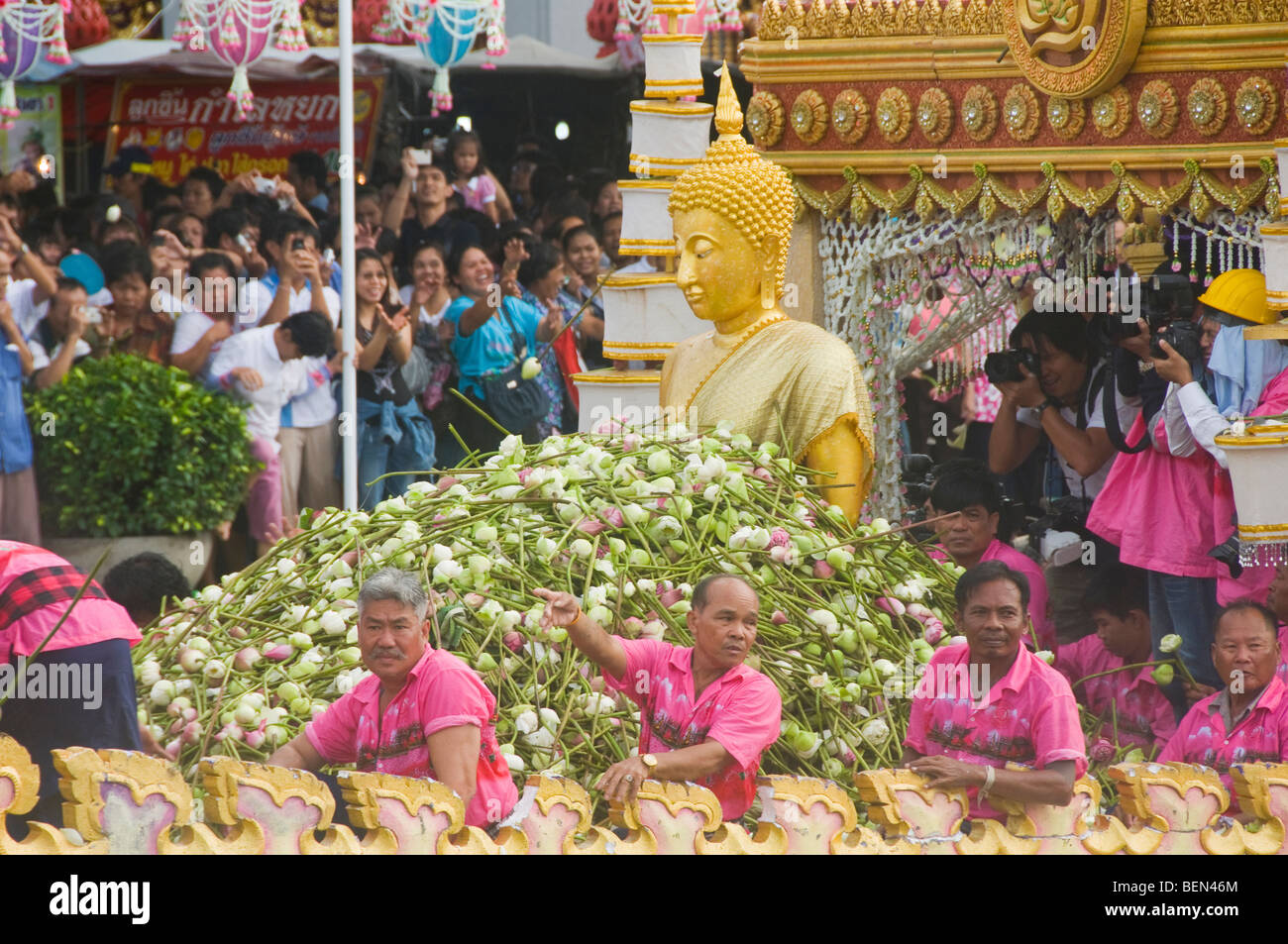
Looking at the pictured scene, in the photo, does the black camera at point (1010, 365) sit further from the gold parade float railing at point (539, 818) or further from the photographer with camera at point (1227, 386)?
the gold parade float railing at point (539, 818)

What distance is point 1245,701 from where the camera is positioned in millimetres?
4402

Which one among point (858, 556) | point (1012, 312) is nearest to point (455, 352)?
point (1012, 312)

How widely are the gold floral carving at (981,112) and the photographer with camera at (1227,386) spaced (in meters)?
0.80

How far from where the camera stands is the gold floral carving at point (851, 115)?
18.5 feet

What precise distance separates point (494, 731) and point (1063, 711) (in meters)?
1.22

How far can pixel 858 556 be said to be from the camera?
4.76 metres

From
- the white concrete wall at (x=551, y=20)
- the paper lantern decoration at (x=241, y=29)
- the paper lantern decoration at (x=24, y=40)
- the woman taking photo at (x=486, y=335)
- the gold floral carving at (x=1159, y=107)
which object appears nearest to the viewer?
the gold floral carving at (x=1159, y=107)

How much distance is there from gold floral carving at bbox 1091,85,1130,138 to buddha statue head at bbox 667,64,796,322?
853 millimetres

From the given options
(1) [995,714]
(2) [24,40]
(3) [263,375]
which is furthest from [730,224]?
(2) [24,40]

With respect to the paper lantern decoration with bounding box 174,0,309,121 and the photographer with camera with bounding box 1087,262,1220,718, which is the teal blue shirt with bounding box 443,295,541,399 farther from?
the photographer with camera with bounding box 1087,262,1220,718

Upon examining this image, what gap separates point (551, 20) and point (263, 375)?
425cm

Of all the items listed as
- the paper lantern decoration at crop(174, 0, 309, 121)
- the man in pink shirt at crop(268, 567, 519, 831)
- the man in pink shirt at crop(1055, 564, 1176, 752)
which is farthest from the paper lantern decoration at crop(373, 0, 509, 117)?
the man in pink shirt at crop(268, 567, 519, 831)

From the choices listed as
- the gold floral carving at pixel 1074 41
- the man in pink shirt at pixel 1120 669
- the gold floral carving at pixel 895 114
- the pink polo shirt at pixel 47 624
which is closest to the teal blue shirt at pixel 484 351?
the gold floral carving at pixel 895 114

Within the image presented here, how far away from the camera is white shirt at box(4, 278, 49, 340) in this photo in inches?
287
